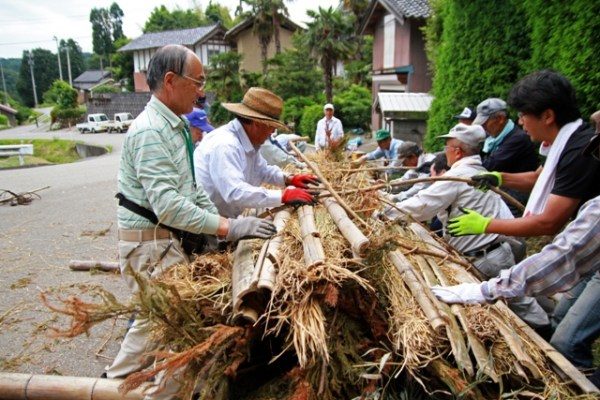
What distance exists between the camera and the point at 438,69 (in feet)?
30.7

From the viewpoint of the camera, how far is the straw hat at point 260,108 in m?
3.14

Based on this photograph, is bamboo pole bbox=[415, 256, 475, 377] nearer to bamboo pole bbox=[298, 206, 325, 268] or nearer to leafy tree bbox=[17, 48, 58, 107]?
bamboo pole bbox=[298, 206, 325, 268]

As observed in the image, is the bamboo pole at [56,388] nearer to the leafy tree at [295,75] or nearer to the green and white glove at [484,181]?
the green and white glove at [484,181]

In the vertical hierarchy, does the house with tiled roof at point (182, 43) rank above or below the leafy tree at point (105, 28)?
below

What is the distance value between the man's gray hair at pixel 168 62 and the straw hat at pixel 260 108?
725mm

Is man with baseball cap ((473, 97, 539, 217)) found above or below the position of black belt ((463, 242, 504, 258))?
above

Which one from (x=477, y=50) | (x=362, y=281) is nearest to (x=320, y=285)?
(x=362, y=281)

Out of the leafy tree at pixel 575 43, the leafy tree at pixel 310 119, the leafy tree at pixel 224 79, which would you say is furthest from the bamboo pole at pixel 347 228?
the leafy tree at pixel 224 79

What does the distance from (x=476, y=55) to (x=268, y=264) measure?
7225mm

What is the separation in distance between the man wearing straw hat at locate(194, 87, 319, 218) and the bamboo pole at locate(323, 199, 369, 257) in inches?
7.0

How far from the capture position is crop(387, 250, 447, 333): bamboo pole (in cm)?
185

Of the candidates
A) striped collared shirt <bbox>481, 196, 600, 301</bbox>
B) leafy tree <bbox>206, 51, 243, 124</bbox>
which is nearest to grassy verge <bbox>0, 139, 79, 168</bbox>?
leafy tree <bbox>206, 51, 243, 124</bbox>

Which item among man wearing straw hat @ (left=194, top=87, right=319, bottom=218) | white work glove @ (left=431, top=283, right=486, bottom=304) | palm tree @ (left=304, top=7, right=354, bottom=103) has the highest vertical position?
palm tree @ (left=304, top=7, right=354, bottom=103)

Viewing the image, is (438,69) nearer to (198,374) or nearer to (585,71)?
(585,71)
